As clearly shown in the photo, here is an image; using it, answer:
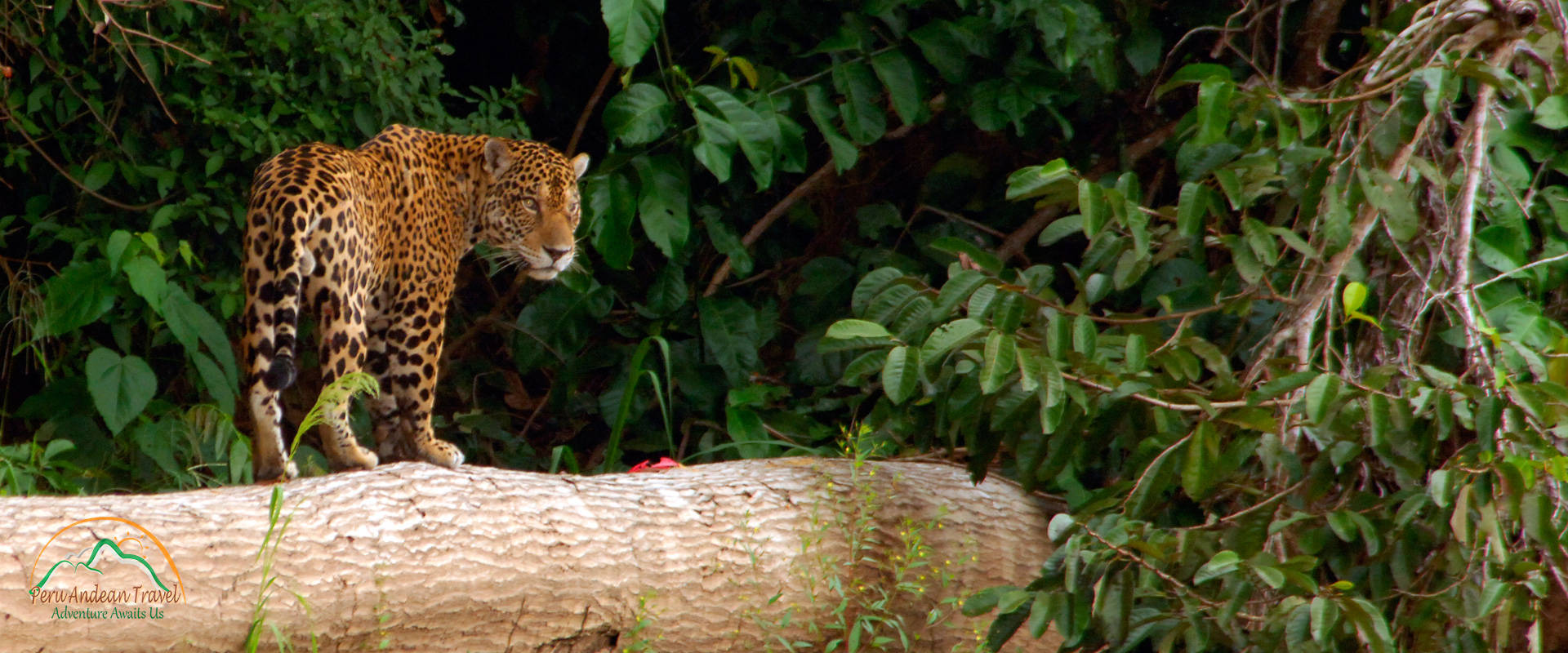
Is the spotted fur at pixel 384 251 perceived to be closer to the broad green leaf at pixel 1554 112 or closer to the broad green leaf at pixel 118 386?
the broad green leaf at pixel 118 386

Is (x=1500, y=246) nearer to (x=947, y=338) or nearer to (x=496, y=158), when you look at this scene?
(x=947, y=338)

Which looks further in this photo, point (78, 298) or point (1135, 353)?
point (78, 298)

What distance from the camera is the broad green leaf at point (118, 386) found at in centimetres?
410

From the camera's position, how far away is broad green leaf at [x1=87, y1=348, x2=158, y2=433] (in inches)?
161

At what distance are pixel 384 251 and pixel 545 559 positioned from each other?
47.4 inches

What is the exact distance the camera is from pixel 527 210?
14.4 feet

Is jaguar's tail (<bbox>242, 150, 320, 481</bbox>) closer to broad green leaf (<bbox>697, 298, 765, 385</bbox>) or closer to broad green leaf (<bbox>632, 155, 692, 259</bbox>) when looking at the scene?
broad green leaf (<bbox>632, 155, 692, 259</bbox>)

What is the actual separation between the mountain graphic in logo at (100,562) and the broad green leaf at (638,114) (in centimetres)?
217

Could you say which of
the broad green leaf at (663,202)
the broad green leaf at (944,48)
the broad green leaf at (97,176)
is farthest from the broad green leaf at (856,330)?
the broad green leaf at (97,176)

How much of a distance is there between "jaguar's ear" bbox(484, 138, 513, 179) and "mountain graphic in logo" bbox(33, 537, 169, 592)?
177 cm

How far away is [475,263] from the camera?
654 centimetres

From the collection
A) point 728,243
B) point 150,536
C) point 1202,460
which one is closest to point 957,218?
point 728,243

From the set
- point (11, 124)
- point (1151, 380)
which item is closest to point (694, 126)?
point (1151, 380)

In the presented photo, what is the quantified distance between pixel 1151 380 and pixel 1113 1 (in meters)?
2.42
